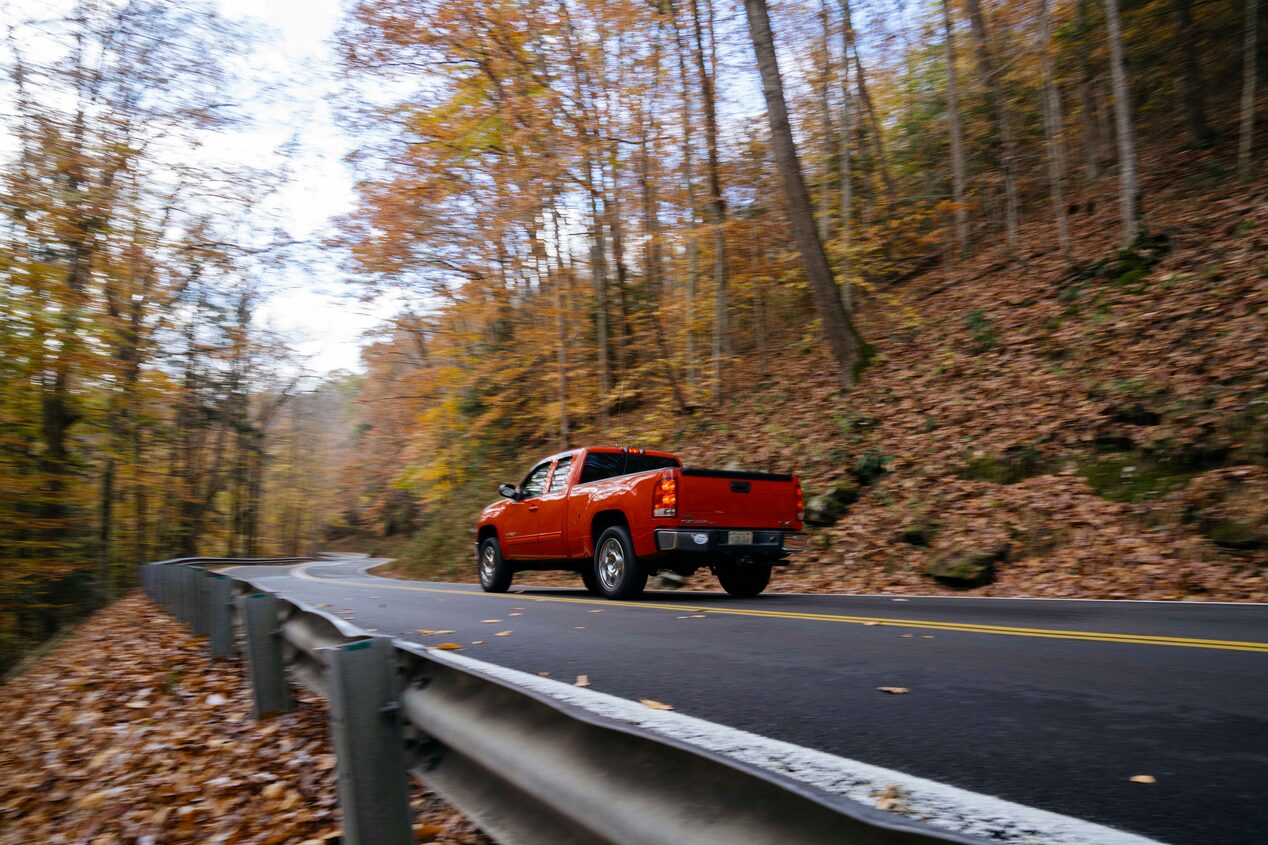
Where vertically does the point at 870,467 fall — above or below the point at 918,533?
above

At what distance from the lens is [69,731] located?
5688 millimetres

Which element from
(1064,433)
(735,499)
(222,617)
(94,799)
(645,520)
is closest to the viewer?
(94,799)

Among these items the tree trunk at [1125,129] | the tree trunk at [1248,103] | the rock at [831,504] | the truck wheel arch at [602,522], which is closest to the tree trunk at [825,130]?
the tree trunk at [1125,129]

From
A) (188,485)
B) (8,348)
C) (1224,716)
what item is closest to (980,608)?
(1224,716)

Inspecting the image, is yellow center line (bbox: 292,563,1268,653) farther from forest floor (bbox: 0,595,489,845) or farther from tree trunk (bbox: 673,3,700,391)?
tree trunk (bbox: 673,3,700,391)

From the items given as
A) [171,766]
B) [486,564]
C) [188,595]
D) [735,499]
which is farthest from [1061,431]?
[188,595]

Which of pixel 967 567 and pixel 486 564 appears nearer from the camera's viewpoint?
pixel 967 567

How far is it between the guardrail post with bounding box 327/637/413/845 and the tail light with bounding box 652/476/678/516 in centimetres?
670

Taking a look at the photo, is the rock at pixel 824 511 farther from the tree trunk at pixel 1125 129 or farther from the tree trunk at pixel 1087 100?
the tree trunk at pixel 1087 100

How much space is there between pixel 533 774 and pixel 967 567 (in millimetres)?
9319

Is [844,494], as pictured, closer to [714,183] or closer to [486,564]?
[486,564]

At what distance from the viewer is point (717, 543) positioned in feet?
30.1

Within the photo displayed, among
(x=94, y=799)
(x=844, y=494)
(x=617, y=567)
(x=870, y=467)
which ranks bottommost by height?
(x=94, y=799)

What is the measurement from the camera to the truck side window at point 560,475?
37.9 feet
